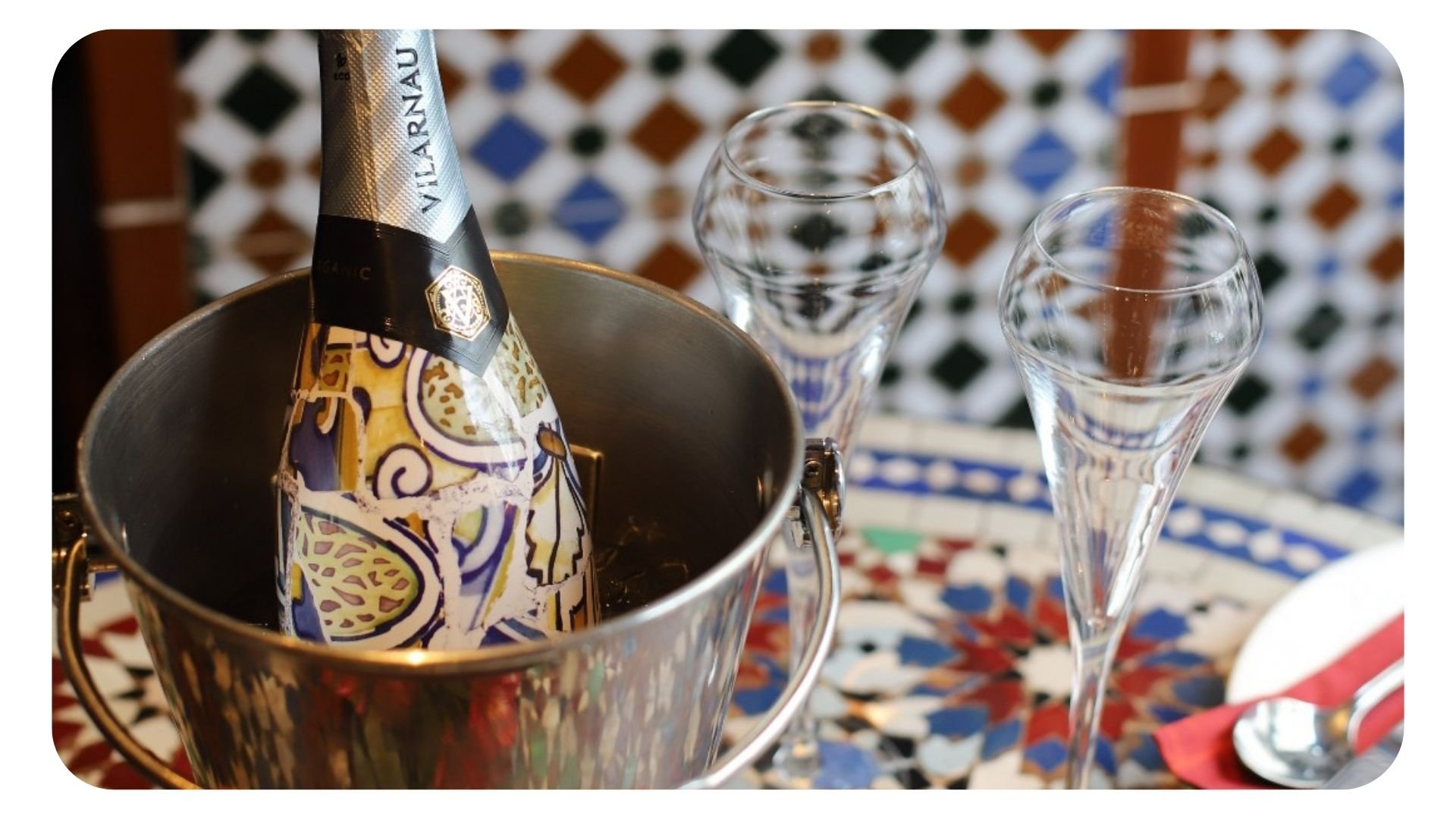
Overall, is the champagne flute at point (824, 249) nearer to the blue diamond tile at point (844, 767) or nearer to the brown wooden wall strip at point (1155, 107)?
the blue diamond tile at point (844, 767)

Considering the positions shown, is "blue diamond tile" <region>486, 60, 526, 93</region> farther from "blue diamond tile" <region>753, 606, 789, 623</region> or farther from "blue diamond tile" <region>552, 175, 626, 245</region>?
"blue diamond tile" <region>753, 606, 789, 623</region>

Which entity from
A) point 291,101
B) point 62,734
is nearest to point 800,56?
point 291,101

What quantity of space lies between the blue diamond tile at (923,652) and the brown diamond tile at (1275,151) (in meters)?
0.59

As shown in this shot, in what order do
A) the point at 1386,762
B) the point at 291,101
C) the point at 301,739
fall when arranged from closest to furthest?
the point at 301,739 < the point at 1386,762 < the point at 291,101

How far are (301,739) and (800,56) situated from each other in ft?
2.13

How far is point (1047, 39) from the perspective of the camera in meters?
Result: 0.87

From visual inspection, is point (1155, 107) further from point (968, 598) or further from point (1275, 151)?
point (968, 598)

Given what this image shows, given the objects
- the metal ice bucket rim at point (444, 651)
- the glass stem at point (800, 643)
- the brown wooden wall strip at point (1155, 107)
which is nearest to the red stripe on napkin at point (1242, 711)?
the glass stem at point (800, 643)

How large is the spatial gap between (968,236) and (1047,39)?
5.2 inches

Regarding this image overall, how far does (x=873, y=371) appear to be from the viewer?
16.3 inches

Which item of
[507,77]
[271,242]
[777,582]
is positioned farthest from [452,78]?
[777,582]

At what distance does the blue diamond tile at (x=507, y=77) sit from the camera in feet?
2.68

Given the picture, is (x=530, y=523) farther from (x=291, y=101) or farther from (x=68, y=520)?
(x=291, y=101)
